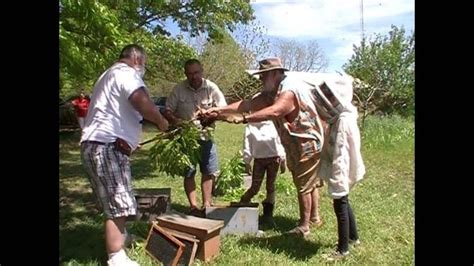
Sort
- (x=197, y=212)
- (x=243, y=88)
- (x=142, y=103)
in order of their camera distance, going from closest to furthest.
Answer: (x=142, y=103) → (x=197, y=212) → (x=243, y=88)

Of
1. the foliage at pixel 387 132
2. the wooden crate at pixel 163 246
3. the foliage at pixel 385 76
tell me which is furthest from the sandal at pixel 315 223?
the foliage at pixel 385 76

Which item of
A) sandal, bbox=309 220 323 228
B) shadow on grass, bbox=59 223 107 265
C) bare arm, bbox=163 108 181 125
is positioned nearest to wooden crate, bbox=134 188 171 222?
shadow on grass, bbox=59 223 107 265

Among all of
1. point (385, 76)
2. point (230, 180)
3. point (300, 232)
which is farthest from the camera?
point (385, 76)

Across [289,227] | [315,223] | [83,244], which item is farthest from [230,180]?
[83,244]

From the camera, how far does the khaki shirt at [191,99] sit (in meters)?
5.07

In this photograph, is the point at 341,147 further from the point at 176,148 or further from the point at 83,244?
the point at 83,244

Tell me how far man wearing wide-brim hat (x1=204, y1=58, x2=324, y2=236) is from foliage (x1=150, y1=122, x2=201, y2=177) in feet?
0.98

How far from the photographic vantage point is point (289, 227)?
16.3ft

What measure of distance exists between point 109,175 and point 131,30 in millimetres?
4993

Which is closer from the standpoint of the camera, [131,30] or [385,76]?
[131,30]

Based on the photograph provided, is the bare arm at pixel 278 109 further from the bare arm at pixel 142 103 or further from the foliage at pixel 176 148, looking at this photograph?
the bare arm at pixel 142 103

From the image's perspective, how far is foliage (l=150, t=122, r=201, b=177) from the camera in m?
4.33

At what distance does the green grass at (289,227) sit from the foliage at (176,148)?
2.15 ft
